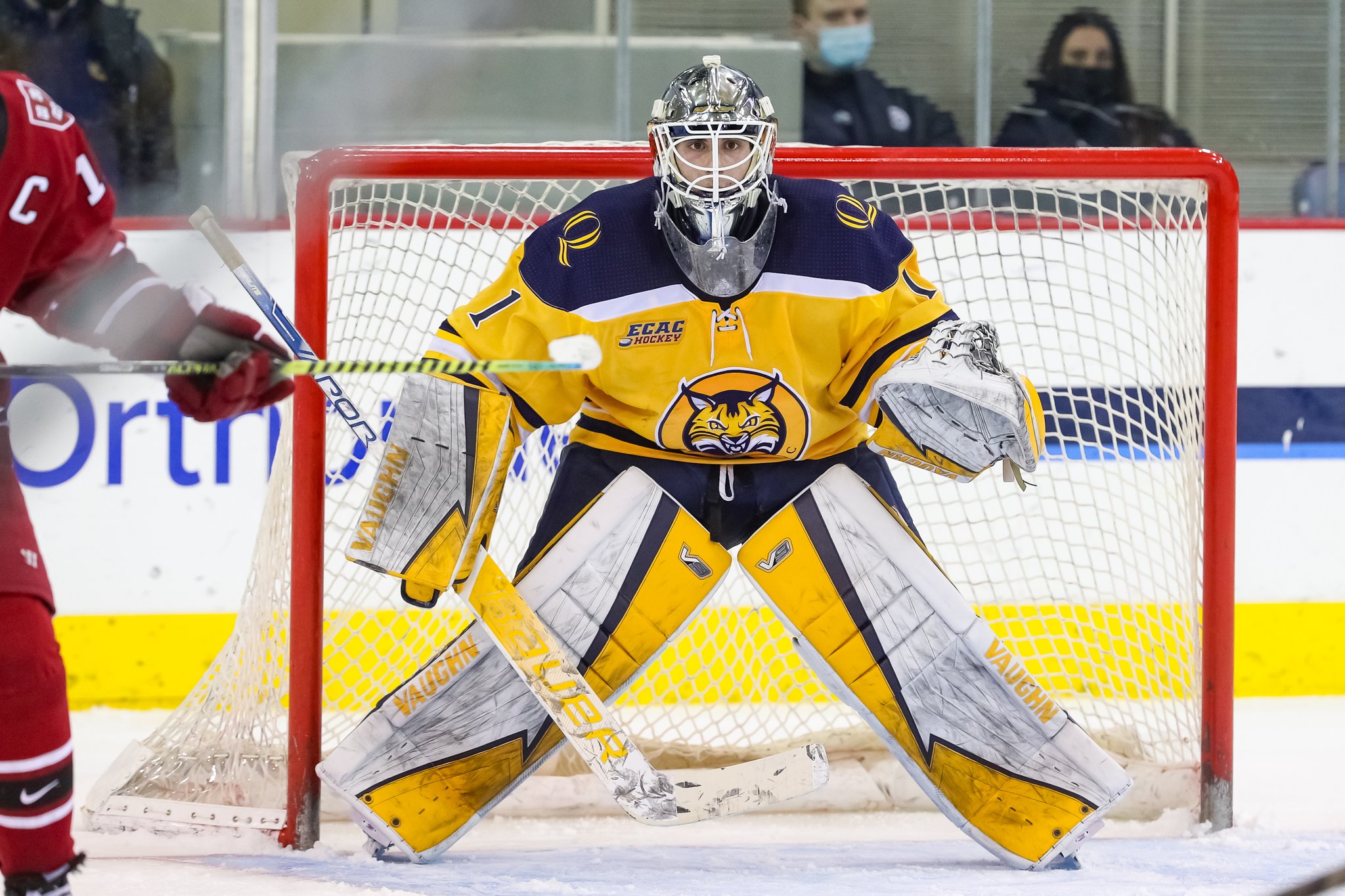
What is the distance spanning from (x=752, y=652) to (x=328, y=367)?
1.43m

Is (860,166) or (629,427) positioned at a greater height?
(860,166)

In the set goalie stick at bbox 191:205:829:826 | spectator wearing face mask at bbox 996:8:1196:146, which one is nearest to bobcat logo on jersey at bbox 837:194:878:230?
goalie stick at bbox 191:205:829:826

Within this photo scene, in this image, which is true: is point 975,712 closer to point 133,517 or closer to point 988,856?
point 988,856

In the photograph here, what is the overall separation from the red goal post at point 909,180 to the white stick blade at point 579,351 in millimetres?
632

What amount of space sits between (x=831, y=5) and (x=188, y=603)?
2.01 metres

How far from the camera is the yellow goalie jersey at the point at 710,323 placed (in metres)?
1.78

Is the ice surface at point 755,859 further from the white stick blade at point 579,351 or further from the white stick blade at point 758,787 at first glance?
the white stick blade at point 579,351

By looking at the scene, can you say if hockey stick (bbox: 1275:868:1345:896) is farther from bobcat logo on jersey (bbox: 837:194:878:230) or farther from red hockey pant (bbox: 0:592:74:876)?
red hockey pant (bbox: 0:592:74:876)

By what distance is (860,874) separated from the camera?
1845mm

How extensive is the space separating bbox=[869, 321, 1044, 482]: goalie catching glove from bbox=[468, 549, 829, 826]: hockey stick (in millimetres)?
453

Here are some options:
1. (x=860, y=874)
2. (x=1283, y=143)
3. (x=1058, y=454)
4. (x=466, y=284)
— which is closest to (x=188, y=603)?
(x=466, y=284)

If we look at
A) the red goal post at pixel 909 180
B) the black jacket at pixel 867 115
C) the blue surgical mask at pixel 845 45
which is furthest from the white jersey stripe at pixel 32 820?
the blue surgical mask at pixel 845 45

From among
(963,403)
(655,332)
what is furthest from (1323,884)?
(655,332)

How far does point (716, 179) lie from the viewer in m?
1.74
